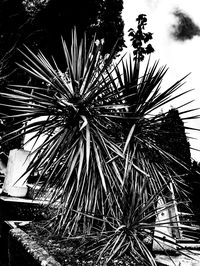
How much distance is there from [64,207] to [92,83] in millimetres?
1328

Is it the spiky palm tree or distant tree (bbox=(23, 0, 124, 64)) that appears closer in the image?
the spiky palm tree

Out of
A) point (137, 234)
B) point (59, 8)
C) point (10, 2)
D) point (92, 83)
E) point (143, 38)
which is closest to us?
point (137, 234)

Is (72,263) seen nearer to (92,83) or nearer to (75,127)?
(75,127)

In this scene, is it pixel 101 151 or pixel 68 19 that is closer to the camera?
pixel 101 151

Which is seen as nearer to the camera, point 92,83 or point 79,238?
point 79,238

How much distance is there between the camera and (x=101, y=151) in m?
2.56

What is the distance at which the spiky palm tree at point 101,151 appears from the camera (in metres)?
2.30

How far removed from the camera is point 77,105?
272 cm

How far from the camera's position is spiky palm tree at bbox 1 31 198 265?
2.30 metres

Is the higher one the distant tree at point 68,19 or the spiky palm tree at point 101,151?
the distant tree at point 68,19

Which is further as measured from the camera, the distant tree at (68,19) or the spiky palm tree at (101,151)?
the distant tree at (68,19)

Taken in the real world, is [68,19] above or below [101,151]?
above

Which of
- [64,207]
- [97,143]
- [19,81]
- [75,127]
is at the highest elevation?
[19,81]

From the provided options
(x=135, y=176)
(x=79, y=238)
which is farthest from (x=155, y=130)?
(x=79, y=238)
